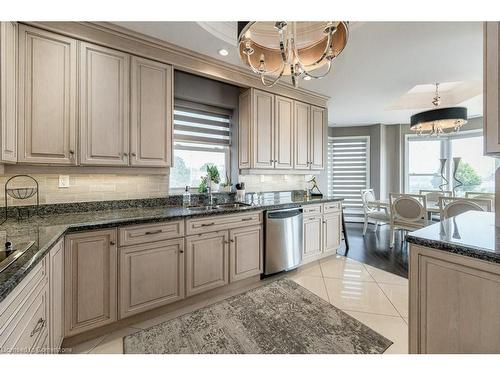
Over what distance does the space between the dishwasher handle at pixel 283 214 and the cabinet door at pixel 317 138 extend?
4.09ft

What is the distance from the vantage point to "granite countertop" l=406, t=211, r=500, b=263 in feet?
3.49

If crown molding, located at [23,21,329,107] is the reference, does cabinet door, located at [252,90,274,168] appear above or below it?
below

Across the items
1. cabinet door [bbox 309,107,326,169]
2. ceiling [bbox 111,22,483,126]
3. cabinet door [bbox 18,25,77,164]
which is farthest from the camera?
cabinet door [bbox 309,107,326,169]

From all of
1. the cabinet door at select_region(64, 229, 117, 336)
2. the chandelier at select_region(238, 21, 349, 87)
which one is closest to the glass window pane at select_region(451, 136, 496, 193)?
the chandelier at select_region(238, 21, 349, 87)

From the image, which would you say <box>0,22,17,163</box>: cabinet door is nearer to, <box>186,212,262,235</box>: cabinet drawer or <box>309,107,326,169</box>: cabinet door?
<box>186,212,262,235</box>: cabinet drawer

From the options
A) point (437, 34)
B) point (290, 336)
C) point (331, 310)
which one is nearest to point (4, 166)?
point (290, 336)

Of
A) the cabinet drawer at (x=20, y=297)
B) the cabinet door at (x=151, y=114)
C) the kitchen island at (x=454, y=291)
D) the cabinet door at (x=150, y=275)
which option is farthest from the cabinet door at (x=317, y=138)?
the cabinet drawer at (x=20, y=297)

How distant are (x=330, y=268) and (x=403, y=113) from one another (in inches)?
157

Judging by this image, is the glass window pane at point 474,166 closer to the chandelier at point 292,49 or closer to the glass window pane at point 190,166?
the chandelier at point 292,49

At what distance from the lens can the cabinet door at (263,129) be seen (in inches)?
133

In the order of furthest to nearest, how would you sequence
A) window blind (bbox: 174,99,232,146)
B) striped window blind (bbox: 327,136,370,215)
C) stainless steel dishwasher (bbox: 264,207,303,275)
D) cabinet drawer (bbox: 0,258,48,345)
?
striped window blind (bbox: 327,136,370,215) → window blind (bbox: 174,99,232,146) → stainless steel dishwasher (bbox: 264,207,303,275) → cabinet drawer (bbox: 0,258,48,345)

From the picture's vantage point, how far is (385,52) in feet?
8.77

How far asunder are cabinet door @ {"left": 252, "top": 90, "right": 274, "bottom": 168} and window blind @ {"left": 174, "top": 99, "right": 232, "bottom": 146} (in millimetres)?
440
